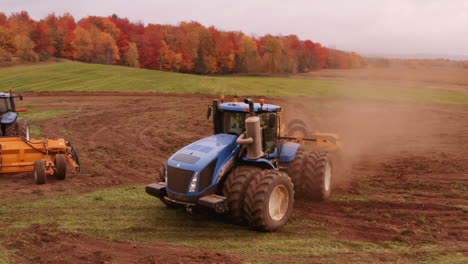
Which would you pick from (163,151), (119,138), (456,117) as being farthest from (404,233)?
(456,117)

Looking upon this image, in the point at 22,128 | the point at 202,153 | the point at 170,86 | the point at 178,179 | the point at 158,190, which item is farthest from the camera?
the point at 170,86

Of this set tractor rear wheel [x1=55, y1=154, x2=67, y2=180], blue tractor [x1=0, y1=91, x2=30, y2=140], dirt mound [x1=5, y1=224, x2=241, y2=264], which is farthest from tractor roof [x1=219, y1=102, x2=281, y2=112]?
blue tractor [x1=0, y1=91, x2=30, y2=140]

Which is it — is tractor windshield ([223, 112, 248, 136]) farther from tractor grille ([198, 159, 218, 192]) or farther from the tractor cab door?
tractor grille ([198, 159, 218, 192])

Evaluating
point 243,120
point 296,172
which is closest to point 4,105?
point 243,120

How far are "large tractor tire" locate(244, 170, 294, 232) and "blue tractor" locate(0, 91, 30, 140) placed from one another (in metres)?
10.7

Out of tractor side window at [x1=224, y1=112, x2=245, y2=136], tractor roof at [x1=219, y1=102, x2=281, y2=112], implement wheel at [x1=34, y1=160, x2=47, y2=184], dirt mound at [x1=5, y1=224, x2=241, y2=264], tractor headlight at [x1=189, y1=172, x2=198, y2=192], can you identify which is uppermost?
tractor roof at [x1=219, y1=102, x2=281, y2=112]

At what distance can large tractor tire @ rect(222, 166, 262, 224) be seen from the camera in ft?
26.2

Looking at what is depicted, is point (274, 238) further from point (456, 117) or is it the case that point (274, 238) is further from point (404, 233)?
point (456, 117)

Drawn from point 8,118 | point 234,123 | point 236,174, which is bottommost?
point 236,174

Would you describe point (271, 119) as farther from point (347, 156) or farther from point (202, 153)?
point (347, 156)

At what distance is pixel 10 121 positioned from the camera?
1473 centimetres

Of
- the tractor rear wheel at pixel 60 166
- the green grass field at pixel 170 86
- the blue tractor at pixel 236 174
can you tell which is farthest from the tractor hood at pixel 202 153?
the green grass field at pixel 170 86

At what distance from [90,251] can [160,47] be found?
238 feet

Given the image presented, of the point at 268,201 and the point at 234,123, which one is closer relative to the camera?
the point at 268,201
